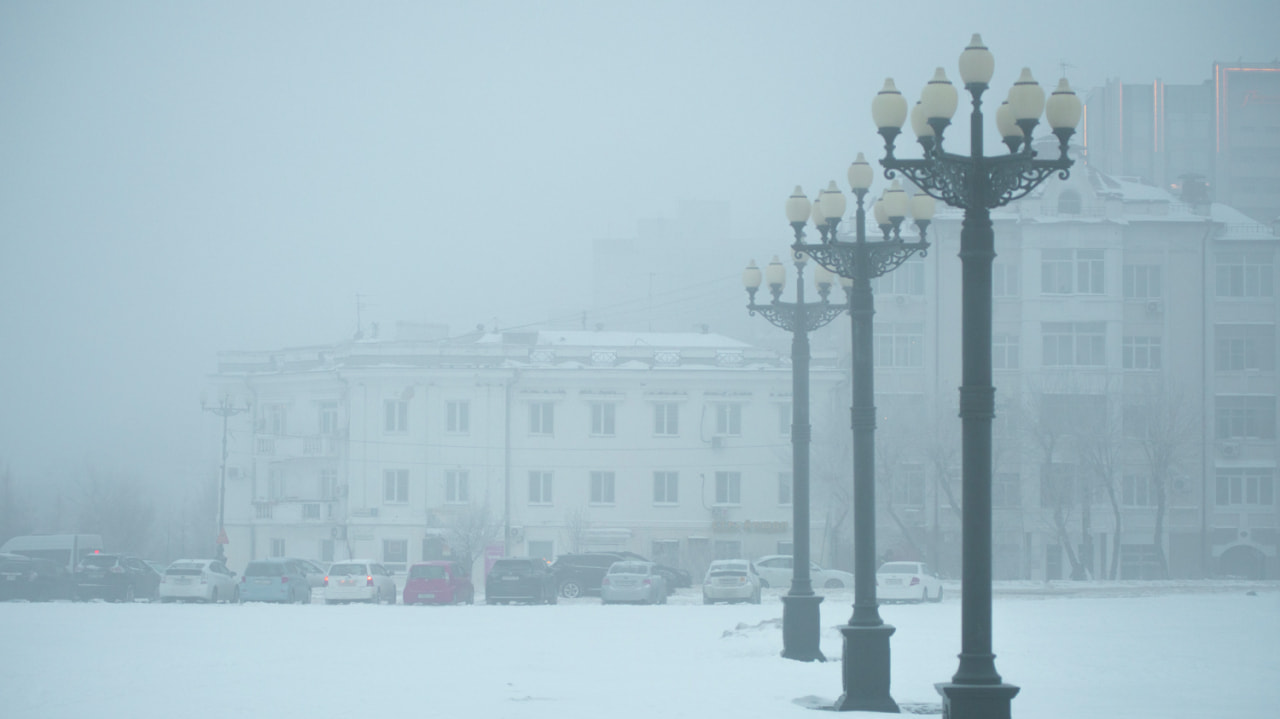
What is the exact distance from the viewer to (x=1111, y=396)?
190ft

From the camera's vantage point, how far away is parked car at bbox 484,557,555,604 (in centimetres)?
4181

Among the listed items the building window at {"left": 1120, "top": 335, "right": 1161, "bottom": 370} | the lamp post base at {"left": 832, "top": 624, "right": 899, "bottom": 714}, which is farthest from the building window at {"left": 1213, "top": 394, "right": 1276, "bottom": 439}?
the lamp post base at {"left": 832, "top": 624, "right": 899, "bottom": 714}

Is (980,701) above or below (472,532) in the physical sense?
above

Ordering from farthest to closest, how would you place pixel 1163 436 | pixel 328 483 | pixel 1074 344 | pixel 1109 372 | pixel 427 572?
pixel 328 483
pixel 1074 344
pixel 1109 372
pixel 1163 436
pixel 427 572

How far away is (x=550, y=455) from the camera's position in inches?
2436

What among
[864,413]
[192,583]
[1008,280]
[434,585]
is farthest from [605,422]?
[864,413]

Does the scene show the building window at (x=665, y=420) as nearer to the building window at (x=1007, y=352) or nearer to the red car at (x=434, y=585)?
the building window at (x=1007, y=352)

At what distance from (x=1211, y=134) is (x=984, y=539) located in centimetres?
11691

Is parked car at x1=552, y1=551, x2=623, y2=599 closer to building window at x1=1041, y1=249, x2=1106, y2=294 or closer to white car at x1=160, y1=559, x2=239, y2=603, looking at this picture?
white car at x1=160, y1=559, x2=239, y2=603

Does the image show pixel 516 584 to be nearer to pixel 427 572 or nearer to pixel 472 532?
pixel 427 572

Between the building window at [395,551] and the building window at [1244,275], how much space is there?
3920cm

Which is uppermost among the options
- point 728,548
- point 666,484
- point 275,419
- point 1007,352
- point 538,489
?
point 1007,352

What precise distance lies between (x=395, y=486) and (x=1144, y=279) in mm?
35801

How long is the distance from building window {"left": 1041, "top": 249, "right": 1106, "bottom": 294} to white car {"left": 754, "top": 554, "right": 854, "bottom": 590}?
18.9m
